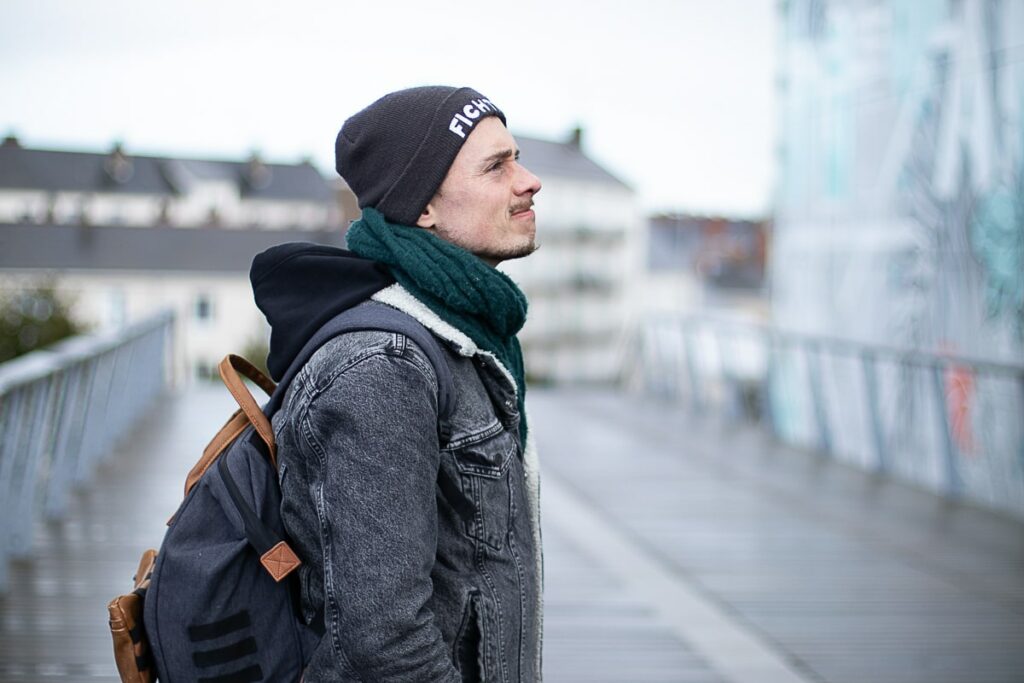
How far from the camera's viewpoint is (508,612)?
1.70 m

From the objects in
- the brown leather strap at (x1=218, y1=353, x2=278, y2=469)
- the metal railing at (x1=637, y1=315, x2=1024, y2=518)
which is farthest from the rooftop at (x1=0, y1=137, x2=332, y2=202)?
the brown leather strap at (x1=218, y1=353, x2=278, y2=469)

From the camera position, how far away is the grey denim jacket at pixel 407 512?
1526 mm

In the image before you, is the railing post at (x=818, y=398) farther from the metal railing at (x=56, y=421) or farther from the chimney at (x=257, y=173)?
the chimney at (x=257, y=173)

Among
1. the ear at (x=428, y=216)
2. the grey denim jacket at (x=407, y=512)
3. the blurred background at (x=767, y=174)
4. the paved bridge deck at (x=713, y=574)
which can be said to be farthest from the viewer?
the blurred background at (x=767, y=174)

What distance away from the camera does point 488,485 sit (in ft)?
5.59

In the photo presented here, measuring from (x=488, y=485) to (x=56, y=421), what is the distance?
5.06 m

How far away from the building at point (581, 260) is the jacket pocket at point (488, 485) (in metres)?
49.3

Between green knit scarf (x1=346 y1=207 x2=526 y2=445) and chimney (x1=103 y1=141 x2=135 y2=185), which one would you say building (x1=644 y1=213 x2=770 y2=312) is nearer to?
chimney (x1=103 y1=141 x2=135 y2=185)

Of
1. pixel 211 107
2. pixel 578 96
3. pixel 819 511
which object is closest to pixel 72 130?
pixel 211 107

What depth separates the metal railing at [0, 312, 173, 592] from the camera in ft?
16.8

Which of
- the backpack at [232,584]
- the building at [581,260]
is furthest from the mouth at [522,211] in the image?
the building at [581,260]

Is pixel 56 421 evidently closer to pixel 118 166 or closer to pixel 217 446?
pixel 217 446

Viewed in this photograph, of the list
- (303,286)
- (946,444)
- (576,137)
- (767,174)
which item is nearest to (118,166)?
(767,174)

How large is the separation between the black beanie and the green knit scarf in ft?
0.12
